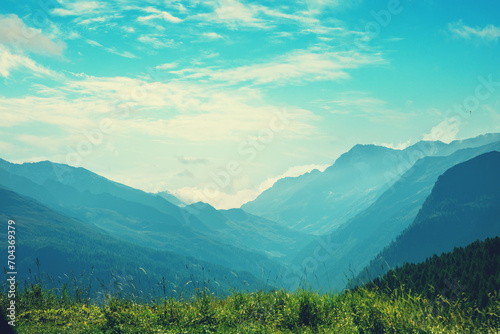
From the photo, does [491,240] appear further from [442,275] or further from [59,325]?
[59,325]

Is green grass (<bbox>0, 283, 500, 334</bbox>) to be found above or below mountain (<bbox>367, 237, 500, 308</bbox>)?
above

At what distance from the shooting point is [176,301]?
1181 centimetres

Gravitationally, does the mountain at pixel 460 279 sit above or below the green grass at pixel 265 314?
below

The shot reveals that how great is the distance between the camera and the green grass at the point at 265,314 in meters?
9.11

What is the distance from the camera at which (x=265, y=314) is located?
10.7m

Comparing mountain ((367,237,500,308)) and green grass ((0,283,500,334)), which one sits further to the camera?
mountain ((367,237,500,308))

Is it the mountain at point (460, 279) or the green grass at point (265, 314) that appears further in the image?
the mountain at point (460, 279)

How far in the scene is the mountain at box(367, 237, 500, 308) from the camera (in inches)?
451

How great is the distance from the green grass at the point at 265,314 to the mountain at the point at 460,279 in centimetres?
68

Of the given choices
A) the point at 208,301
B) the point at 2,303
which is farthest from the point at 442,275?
the point at 2,303

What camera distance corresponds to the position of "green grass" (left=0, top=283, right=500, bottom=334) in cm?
911

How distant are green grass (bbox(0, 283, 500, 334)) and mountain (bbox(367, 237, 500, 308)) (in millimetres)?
676

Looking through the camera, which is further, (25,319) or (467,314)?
(25,319)

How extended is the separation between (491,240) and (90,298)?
21.8m
